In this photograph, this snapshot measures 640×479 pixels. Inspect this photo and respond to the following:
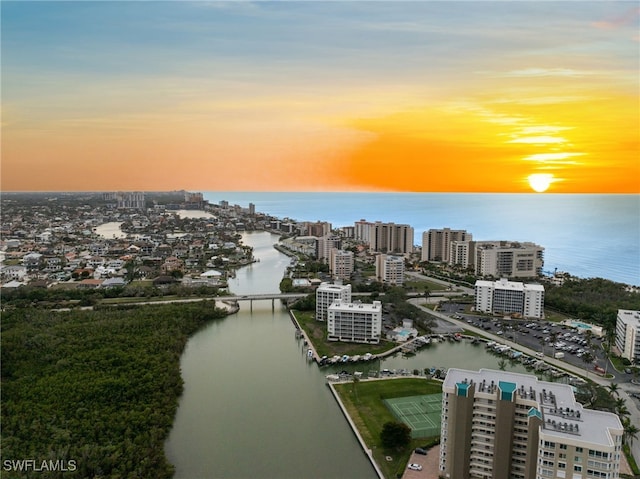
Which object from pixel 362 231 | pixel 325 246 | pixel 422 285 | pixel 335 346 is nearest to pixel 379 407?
pixel 335 346

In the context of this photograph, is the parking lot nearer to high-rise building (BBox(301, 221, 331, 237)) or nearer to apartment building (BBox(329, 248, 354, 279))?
apartment building (BBox(329, 248, 354, 279))

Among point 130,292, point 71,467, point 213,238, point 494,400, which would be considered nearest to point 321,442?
point 494,400

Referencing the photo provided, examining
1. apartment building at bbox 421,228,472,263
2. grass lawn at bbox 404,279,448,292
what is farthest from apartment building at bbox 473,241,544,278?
apartment building at bbox 421,228,472,263

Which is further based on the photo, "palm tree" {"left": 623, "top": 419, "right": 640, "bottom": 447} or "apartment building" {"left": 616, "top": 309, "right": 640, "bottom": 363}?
"apartment building" {"left": 616, "top": 309, "right": 640, "bottom": 363}

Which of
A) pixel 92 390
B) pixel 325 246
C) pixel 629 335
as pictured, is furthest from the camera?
pixel 325 246

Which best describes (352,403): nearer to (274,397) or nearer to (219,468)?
(274,397)

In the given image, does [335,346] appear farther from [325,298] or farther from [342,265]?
[342,265]
